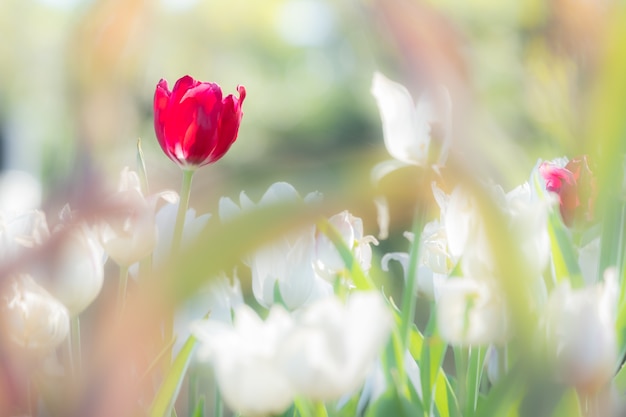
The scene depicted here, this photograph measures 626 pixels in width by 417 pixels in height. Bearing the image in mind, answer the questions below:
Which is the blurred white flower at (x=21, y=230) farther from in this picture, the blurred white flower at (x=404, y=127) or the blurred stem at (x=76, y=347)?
the blurred white flower at (x=404, y=127)

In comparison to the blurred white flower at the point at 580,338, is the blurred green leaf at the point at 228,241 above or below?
above

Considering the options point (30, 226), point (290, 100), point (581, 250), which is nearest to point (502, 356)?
point (581, 250)

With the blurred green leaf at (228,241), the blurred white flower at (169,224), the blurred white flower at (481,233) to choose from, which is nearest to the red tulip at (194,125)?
the blurred white flower at (169,224)

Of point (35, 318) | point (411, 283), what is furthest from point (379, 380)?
point (35, 318)

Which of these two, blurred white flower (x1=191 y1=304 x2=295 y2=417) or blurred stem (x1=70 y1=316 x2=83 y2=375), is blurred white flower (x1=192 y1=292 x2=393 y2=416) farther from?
blurred stem (x1=70 y1=316 x2=83 y2=375)

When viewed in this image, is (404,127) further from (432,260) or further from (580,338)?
(580,338)

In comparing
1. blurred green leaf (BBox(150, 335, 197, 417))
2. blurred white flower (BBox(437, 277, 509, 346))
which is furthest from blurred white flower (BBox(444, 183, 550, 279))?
blurred green leaf (BBox(150, 335, 197, 417))
